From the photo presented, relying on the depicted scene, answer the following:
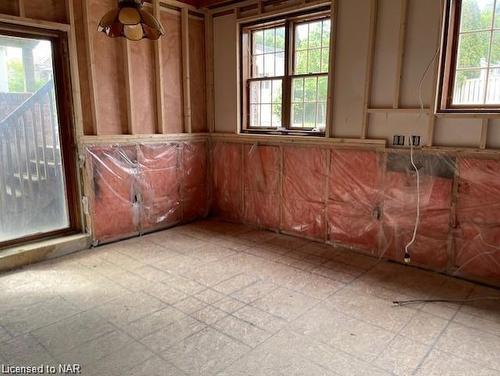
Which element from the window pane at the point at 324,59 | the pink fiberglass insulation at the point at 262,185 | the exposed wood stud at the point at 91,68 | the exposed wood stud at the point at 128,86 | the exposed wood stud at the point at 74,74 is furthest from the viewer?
the pink fiberglass insulation at the point at 262,185

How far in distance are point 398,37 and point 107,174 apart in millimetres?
3629

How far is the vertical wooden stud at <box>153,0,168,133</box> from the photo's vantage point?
4656mm

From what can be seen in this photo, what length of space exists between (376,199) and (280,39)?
2.41m

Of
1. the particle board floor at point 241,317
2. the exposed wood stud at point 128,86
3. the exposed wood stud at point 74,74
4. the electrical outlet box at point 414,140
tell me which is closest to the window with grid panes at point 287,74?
the electrical outlet box at point 414,140

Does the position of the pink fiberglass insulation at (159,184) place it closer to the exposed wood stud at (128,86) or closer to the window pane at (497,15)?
the exposed wood stud at (128,86)

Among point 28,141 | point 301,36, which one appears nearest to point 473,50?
point 301,36

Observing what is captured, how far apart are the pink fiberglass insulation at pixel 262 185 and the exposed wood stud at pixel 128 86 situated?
5.19 ft

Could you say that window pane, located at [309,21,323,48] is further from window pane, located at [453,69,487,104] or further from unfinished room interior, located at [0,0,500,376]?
window pane, located at [453,69,487,104]

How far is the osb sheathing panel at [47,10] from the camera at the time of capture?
12.1 feet

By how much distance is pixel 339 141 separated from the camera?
13.8ft

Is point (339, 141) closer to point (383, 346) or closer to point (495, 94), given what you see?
point (495, 94)

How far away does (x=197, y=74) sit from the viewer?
5.38 meters

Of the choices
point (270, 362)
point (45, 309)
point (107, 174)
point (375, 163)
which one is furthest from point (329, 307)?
point (107, 174)

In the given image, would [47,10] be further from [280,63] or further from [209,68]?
[280,63]
